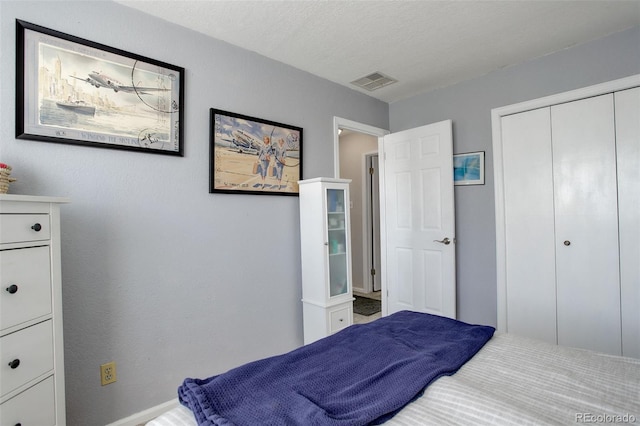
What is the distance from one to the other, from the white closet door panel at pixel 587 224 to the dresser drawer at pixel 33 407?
10.6 ft

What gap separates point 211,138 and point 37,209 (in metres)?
1.14

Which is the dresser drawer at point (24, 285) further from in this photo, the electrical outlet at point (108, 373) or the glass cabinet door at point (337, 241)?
the glass cabinet door at point (337, 241)

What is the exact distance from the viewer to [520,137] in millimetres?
2703

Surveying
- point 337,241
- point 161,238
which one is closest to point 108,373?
point 161,238

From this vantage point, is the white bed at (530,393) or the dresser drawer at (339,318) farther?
the dresser drawer at (339,318)

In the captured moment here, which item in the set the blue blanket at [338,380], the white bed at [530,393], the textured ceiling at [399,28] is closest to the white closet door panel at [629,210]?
the textured ceiling at [399,28]

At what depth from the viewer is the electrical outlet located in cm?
178

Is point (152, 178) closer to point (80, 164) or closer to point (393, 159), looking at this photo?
point (80, 164)

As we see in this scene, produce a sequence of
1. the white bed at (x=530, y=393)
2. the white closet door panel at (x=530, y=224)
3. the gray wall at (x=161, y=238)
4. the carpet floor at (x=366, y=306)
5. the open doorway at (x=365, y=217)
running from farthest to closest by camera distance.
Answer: the open doorway at (x=365, y=217) → the carpet floor at (x=366, y=306) → the white closet door panel at (x=530, y=224) → the gray wall at (x=161, y=238) → the white bed at (x=530, y=393)

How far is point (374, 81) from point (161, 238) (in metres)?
2.33

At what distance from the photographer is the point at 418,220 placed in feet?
10.6

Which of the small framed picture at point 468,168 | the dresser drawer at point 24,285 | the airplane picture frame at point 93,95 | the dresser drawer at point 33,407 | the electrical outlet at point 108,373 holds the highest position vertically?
the airplane picture frame at point 93,95

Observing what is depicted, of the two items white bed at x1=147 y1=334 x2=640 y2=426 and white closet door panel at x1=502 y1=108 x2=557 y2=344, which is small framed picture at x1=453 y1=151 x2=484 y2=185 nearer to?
white closet door panel at x1=502 y1=108 x2=557 y2=344

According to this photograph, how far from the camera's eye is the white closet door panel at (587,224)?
2.30 m
